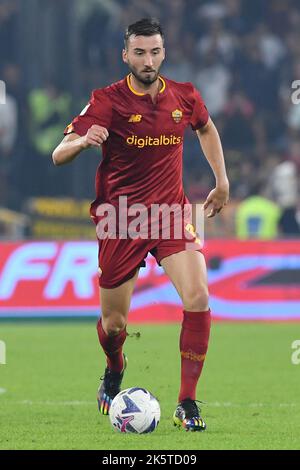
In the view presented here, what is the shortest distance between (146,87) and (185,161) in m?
10.3

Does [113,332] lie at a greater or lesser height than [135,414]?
greater

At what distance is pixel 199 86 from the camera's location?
17.6m

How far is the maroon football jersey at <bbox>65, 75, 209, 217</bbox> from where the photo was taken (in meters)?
6.84

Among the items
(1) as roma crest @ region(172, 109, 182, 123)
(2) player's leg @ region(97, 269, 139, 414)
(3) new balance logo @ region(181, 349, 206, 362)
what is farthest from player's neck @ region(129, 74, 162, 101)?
(3) new balance logo @ region(181, 349, 206, 362)

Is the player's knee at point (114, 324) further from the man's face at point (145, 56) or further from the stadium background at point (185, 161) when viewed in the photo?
the stadium background at point (185, 161)

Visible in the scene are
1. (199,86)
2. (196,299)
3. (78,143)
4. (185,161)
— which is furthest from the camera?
(199,86)

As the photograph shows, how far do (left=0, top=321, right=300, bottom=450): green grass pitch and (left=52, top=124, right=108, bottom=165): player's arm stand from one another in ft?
4.66

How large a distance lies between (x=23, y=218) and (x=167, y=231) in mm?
8589

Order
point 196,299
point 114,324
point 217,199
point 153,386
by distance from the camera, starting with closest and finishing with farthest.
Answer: point 196,299, point 217,199, point 114,324, point 153,386

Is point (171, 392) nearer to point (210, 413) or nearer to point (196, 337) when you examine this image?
point (210, 413)

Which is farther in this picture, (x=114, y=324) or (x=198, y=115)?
(x=114, y=324)

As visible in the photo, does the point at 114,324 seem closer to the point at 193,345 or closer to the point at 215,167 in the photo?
the point at 193,345

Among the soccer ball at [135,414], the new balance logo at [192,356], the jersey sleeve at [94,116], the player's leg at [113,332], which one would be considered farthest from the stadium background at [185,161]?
the jersey sleeve at [94,116]

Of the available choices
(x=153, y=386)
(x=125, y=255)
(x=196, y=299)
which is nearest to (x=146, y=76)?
(x=125, y=255)
